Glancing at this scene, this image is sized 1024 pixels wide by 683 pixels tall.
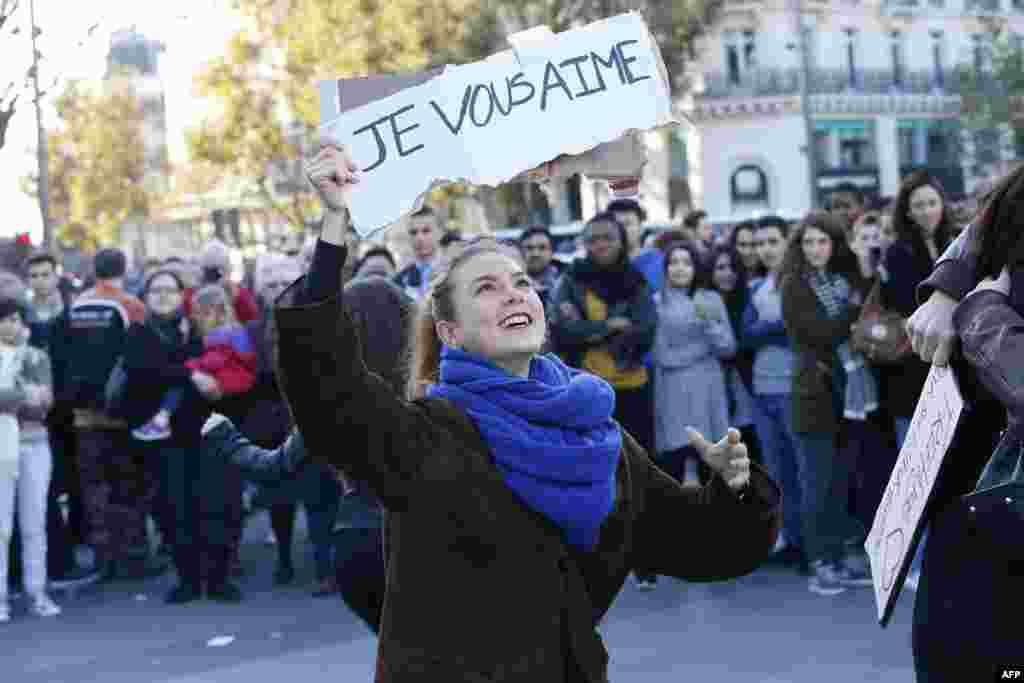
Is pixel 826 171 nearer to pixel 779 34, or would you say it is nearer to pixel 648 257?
pixel 779 34

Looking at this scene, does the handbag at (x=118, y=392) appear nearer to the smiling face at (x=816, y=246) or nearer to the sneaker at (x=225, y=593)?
the sneaker at (x=225, y=593)

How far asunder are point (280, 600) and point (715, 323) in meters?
3.15

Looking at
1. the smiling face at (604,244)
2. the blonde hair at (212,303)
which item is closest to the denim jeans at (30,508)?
the blonde hair at (212,303)

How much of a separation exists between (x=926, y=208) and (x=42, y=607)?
584 centimetres

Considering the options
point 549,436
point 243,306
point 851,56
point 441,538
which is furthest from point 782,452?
point 851,56

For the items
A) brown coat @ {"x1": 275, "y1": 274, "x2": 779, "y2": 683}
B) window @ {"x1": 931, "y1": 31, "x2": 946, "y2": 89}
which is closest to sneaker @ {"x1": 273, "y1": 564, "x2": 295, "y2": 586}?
brown coat @ {"x1": 275, "y1": 274, "x2": 779, "y2": 683}

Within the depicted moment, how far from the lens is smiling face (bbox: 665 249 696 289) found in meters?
10.4

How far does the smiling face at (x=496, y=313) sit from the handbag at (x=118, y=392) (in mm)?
7545

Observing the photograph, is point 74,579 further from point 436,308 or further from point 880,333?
point 436,308

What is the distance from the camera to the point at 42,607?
34.8ft

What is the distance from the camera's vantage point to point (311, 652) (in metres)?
8.62

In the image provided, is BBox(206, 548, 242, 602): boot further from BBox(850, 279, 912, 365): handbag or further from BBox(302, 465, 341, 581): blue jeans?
BBox(850, 279, 912, 365): handbag

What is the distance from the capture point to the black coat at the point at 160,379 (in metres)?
10.8

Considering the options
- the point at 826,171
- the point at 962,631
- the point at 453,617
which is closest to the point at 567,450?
the point at 453,617
